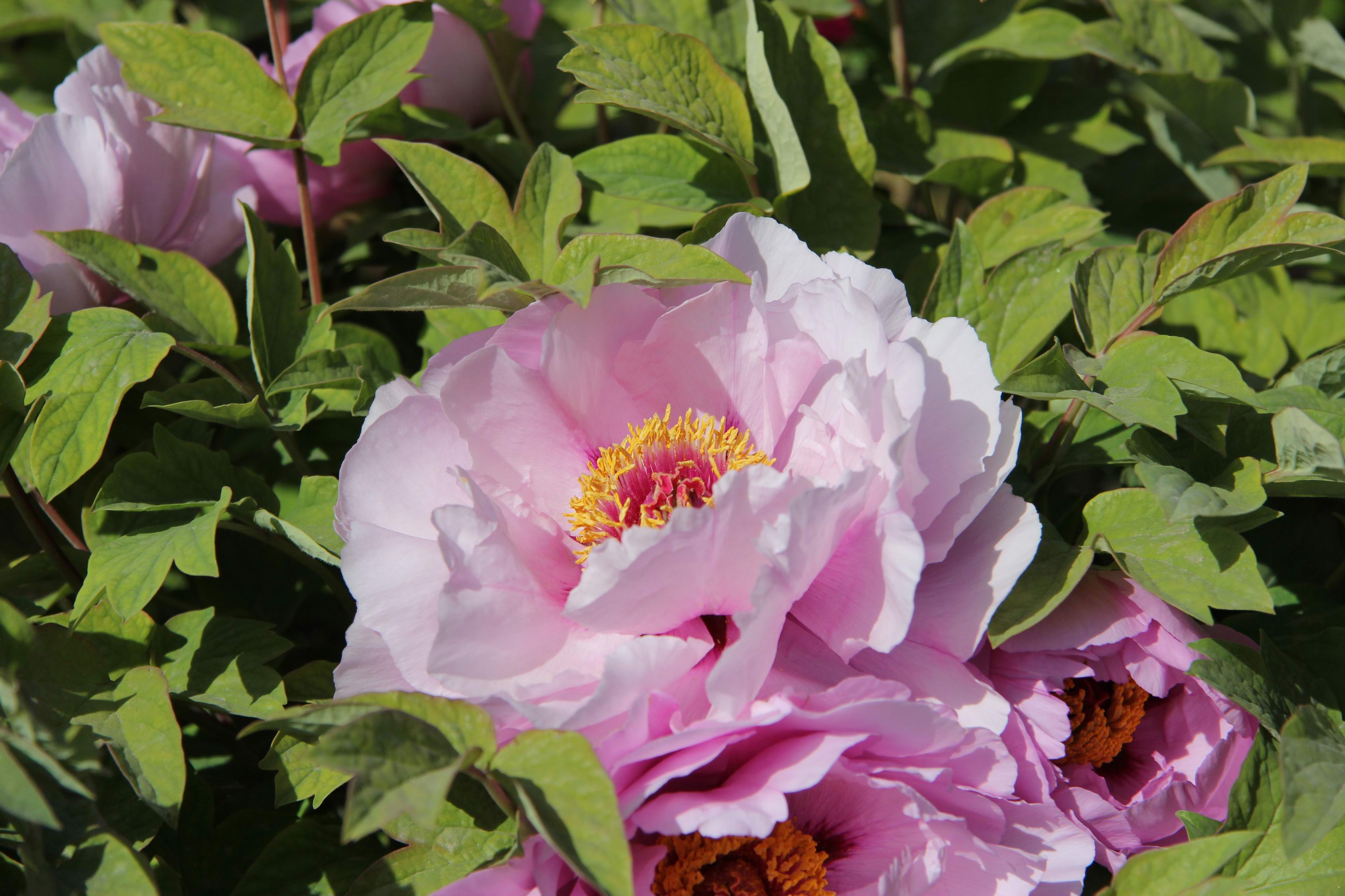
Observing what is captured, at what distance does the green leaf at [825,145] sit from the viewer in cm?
103

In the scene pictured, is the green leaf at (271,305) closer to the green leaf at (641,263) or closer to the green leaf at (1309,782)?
the green leaf at (641,263)

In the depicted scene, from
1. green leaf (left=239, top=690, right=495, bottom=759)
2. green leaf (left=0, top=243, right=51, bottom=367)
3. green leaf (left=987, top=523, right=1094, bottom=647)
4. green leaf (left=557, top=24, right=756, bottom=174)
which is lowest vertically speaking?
green leaf (left=987, top=523, right=1094, bottom=647)

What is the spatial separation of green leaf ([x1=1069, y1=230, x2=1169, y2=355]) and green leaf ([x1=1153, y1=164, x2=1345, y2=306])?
1 cm

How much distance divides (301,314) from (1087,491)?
819 millimetres

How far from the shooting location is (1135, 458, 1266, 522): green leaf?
72cm

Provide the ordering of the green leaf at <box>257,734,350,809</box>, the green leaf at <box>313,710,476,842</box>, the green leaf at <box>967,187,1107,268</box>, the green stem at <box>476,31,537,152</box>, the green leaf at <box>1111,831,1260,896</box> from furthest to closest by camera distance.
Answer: the green stem at <box>476,31,537,152</box> < the green leaf at <box>967,187,1107,268</box> < the green leaf at <box>257,734,350,809</box> < the green leaf at <box>1111,831,1260,896</box> < the green leaf at <box>313,710,476,842</box>

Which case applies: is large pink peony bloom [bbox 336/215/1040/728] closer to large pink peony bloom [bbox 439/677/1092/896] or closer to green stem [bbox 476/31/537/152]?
large pink peony bloom [bbox 439/677/1092/896]

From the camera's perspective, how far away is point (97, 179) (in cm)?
99

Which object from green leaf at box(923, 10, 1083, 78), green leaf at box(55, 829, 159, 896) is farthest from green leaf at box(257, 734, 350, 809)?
green leaf at box(923, 10, 1083, 78)

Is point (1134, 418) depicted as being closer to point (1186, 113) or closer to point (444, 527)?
point (444, 527)

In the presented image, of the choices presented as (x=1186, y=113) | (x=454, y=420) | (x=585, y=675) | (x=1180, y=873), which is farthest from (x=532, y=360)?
(x=1186, y=113)

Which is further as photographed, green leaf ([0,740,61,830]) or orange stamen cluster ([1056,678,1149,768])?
orange stamen cluster ([1056,678,1149,768])

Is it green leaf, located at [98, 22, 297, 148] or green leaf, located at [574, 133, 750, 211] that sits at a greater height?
green leaf, located at [98, 22, 297, 148]

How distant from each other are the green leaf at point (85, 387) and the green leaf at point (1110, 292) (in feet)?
2.44
